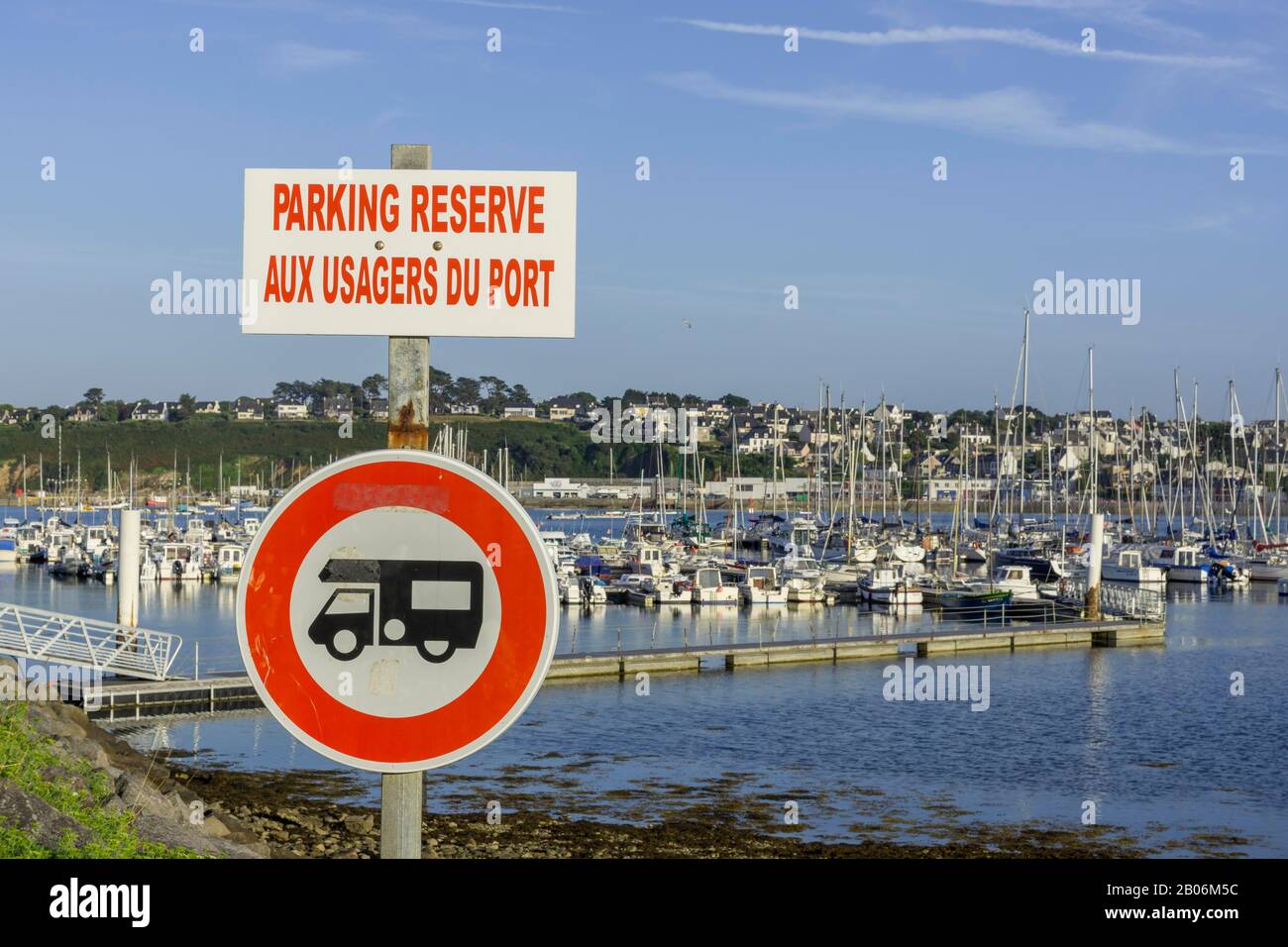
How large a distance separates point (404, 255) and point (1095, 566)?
208 ft

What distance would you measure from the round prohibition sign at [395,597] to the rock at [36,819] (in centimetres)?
718

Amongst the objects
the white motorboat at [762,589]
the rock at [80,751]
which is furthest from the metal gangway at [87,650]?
the white motorboat at [762,589]

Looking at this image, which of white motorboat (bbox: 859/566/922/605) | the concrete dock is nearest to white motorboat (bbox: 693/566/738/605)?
white motorboat (bbox: 859/566/922/605)

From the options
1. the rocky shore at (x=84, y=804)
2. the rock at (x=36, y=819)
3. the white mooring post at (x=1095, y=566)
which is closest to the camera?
the rock at (x=36, y=819)

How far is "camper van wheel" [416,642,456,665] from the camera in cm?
292

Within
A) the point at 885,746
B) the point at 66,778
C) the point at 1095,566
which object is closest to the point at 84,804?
the point at 66,778

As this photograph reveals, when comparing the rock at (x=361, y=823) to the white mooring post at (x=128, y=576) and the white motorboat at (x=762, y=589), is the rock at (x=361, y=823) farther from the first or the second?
the white motorboat at (x=762, y=589)

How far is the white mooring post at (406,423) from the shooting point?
9.76ft

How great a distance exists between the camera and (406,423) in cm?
316

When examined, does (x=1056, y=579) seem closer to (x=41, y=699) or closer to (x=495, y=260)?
(x=41, y=699)

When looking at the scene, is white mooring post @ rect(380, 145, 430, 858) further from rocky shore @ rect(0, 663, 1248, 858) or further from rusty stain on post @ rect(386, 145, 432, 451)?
rocky shore @ rect(0, 663, 1248, 858)

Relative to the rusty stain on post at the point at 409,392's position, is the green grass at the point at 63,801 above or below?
below

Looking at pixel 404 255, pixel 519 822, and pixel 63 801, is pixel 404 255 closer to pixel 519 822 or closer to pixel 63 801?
pixel 63 801

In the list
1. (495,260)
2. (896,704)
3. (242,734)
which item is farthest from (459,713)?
(896,704)
